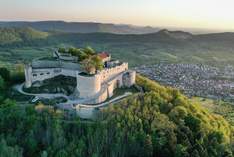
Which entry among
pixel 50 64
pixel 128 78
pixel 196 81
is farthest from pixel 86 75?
pixel 196 81

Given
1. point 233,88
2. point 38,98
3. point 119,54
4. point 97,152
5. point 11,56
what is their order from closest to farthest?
point 97,152, point 38,98, point 233,88, point 11,56, point 119,54

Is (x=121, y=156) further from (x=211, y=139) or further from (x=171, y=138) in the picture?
(x=211, y=139)

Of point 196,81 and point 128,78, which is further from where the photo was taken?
point 196,81

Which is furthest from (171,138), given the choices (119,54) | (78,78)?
(119,54)

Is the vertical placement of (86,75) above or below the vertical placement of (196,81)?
above

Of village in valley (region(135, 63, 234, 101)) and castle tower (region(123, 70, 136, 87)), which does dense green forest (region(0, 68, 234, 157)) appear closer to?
castle tower (region(123, 70, 136, 87))

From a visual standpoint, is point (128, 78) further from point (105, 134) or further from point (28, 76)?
point (105, 134)

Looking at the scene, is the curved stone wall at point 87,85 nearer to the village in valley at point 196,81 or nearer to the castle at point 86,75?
the castle at point 86,75
